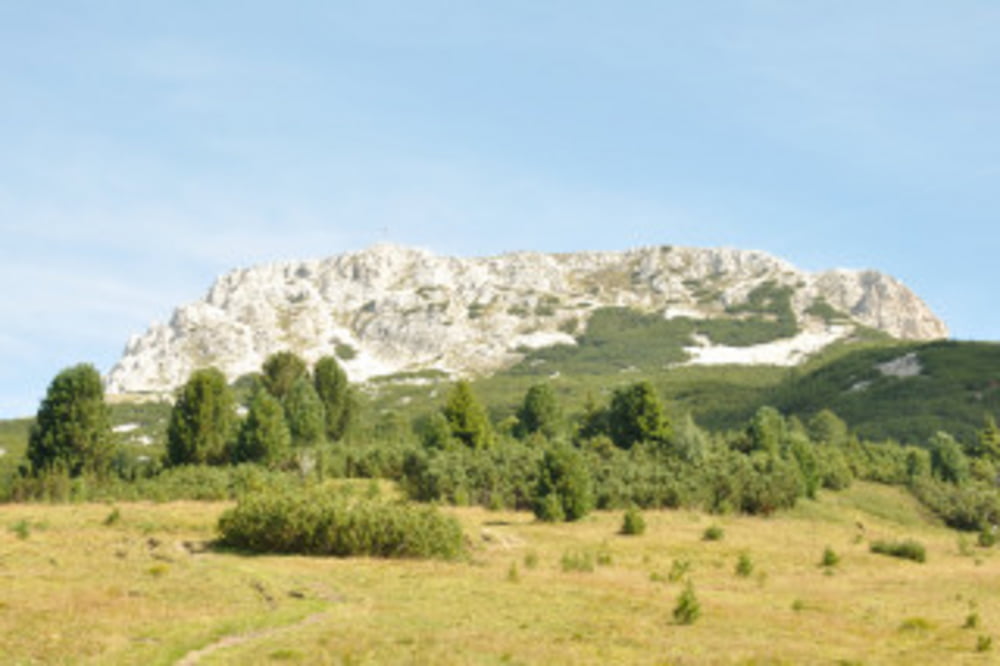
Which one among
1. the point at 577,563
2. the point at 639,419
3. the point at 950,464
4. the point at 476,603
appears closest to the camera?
the point at 476,603

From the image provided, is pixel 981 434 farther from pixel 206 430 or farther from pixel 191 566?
pixel 191 566

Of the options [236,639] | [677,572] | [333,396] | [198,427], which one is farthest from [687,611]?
[333,396]

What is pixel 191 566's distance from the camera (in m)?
33.6

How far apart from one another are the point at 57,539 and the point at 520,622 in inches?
1061

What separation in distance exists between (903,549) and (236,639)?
45755 millimetres

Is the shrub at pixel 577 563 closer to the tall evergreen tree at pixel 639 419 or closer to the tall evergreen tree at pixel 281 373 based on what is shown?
the tall evergreen tree at pixel 639 419

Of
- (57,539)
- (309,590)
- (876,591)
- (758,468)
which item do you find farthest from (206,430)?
(876,591)

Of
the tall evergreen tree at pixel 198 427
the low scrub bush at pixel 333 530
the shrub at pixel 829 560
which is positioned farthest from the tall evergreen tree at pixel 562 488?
the tall evergreen tree at pixel 198 427

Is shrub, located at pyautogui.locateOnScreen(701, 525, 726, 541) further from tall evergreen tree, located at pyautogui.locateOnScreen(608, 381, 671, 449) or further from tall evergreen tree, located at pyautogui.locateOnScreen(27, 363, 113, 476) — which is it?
tall evergreen tree, located at pyautogui.locateOnScreen(27, 363, 113, 476)

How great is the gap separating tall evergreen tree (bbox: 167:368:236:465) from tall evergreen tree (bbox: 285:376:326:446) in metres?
10.7

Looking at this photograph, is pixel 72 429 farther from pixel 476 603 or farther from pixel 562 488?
pixel 476 603

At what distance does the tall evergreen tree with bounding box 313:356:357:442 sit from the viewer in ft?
391

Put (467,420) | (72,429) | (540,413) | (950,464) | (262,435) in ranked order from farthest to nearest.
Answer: (950,464)
(540,413)
(467,420)
(262,435)
(72,429)

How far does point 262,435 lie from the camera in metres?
86.2
